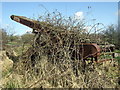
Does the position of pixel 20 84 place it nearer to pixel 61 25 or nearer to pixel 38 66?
pixel 38 66

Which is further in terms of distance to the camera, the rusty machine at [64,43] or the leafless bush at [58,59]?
the rusty machine at [64,43]

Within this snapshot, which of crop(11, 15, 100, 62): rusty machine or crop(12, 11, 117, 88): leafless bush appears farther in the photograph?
crop(11, 15, 100, 62): rusty machine

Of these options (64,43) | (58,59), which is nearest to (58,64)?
(58,59)

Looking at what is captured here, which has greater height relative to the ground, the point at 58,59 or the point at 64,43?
the point at 64,43

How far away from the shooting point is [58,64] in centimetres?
427

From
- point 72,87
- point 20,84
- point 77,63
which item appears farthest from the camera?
point 77,63

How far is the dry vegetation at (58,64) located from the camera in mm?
3771

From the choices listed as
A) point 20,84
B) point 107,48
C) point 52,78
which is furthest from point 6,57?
point 107,48

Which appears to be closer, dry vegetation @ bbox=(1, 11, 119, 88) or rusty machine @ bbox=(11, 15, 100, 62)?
dry vegetation @ bbox=(1, 11, 119, 88)

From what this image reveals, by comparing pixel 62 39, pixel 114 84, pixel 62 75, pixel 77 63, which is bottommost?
pixel 114 84

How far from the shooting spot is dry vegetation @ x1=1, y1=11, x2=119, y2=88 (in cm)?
377

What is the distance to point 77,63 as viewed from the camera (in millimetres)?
4215

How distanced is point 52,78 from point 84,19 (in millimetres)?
2252

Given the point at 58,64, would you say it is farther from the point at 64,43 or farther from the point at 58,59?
the point at 64,43
